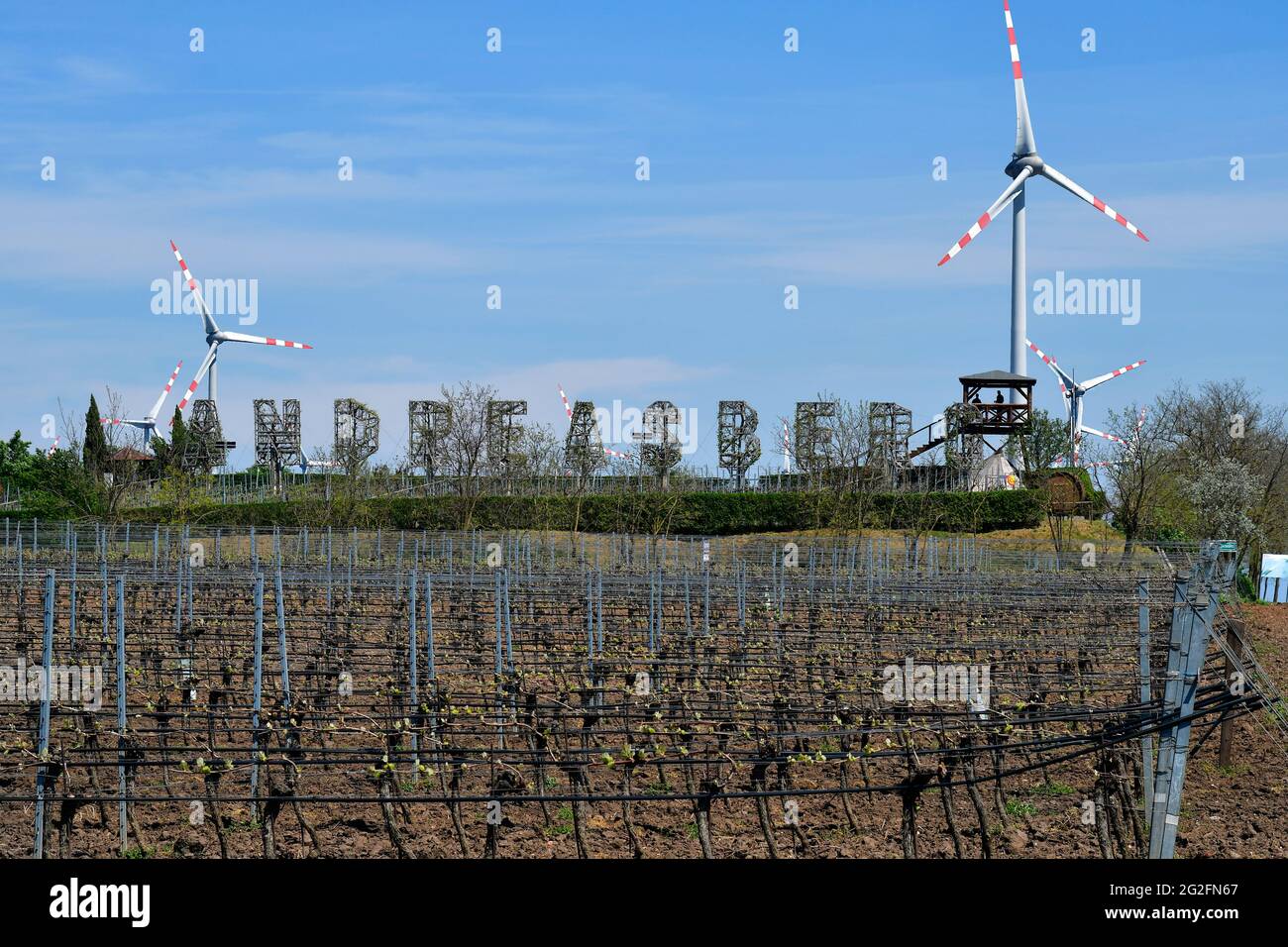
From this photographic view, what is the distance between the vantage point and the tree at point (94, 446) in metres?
59.5

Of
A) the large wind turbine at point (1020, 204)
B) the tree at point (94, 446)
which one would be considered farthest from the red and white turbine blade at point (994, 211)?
the tree at point (94, 446)

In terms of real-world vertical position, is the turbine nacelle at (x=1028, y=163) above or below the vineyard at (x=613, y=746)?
above

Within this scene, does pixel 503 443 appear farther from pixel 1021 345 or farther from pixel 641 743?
pixel 641 743

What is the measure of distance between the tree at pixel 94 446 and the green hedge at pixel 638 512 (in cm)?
318

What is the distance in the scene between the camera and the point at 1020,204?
227ft

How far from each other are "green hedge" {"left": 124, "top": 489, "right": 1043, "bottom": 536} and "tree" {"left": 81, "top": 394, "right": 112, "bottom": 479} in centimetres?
318

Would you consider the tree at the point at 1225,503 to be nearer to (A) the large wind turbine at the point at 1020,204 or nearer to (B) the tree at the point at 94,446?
(A) the large wind turbine at the point at 1020,204

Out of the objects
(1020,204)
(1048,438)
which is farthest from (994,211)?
(1048,438)

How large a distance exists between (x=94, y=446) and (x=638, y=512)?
79.5ft

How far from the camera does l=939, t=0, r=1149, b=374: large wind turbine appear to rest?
6844cm

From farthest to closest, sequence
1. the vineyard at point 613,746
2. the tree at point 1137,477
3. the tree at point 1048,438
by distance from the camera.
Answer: the tree at point 1048,438 → the tree at point 1137,477 → the vineyard at point 613,746

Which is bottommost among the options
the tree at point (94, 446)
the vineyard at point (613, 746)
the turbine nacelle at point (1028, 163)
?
the vineyard at point (613, 746)

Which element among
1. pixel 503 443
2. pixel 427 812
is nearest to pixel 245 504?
pixel 503 443

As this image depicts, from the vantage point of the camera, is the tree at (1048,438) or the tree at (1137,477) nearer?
the tree at (1137,477)
